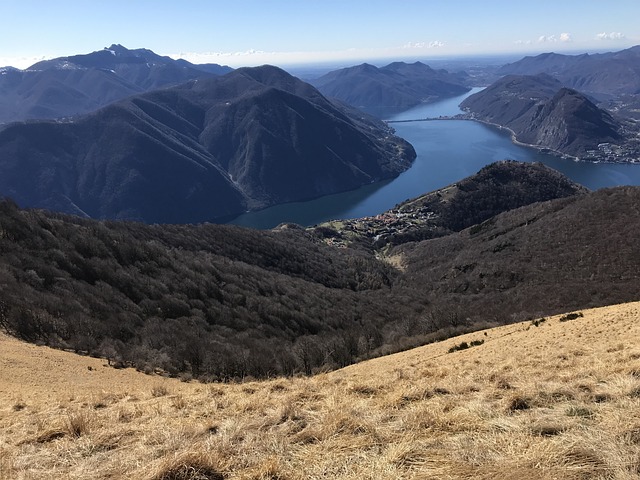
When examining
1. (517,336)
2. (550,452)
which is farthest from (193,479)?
(517,336)

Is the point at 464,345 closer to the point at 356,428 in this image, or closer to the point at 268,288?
the point at 356,428

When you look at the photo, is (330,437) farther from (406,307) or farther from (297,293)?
(406,307)

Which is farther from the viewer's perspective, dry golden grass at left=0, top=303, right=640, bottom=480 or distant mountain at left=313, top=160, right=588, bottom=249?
distant mountain at left=313, top=160, right=588, bottom=249

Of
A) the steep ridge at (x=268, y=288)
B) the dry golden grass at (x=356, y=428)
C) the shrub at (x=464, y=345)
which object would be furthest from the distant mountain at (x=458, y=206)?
the dry golden grass at (x=356, y=428)

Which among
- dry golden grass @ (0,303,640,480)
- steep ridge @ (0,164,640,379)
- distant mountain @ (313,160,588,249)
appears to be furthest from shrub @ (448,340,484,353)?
distant mountain @ (313,160,588,249)

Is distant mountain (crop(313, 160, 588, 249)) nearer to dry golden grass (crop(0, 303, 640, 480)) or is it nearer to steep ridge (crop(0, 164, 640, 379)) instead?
steep ridge (crop(0, 164, 640, 379))

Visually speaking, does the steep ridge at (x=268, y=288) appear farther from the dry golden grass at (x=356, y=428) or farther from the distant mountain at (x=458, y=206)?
the distant mountain at (x=458, y=206)

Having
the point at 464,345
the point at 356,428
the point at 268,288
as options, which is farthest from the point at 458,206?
the point at 356,428

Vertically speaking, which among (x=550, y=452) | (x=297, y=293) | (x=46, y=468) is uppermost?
(x=550, y=452)
